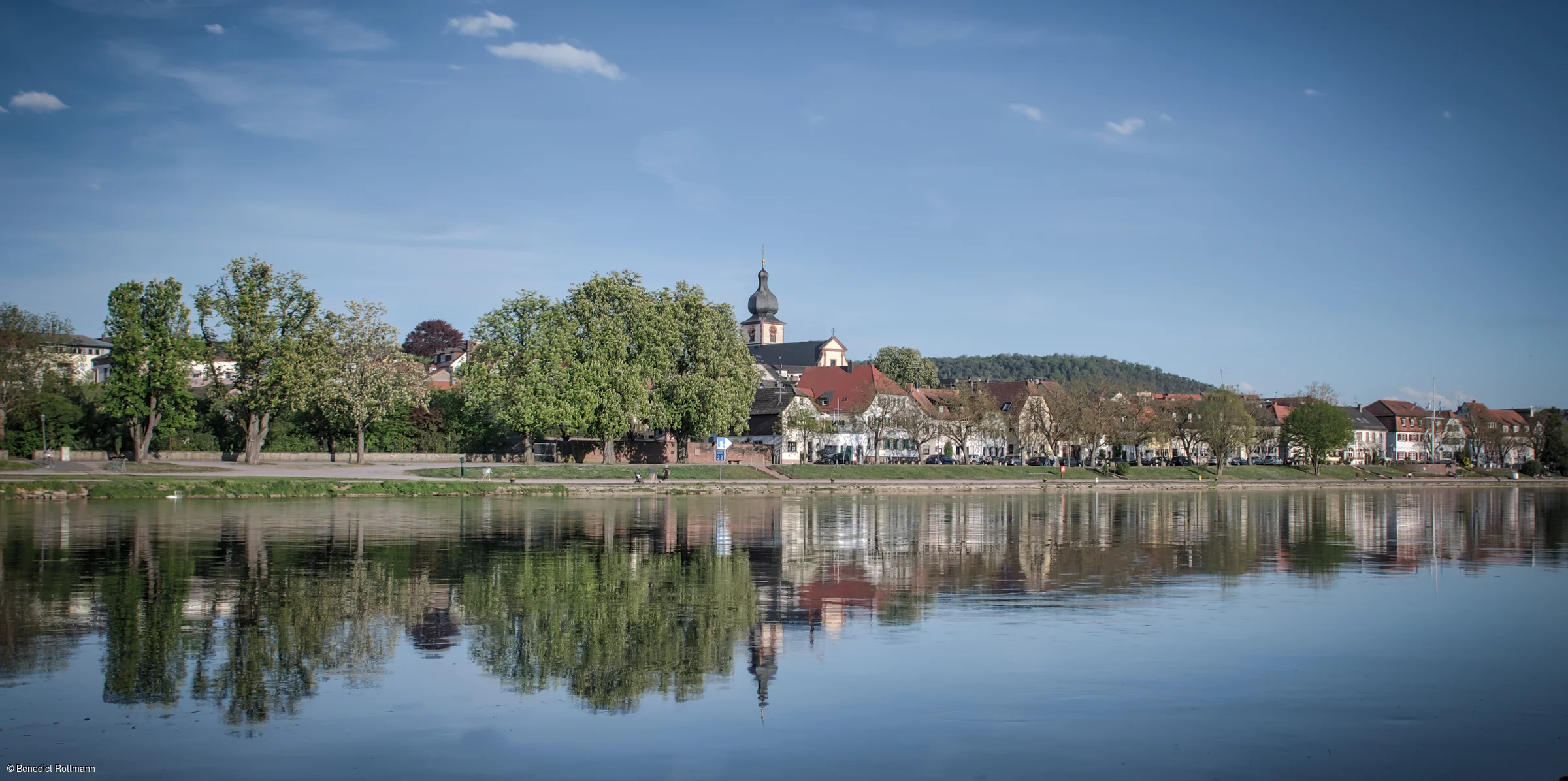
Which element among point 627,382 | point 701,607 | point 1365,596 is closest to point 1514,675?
point 1365,596

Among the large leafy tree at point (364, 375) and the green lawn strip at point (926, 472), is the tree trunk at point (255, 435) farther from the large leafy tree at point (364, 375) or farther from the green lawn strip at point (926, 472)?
the green lawn strip at point (926, 472)

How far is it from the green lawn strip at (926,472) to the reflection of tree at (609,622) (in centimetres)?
4894

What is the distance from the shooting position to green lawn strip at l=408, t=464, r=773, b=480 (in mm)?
61150

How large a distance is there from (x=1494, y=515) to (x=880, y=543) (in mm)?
36513

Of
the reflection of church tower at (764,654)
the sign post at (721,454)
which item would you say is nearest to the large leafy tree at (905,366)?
the sign post at (721,454)

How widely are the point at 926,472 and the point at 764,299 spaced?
88.8 m

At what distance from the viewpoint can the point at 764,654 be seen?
15.0m

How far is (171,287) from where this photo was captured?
65125 mm

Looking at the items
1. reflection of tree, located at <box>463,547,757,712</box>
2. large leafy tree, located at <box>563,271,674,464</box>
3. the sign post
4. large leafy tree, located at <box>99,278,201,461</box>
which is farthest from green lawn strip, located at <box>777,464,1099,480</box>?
reflection of tree, located at <box>463,547,757,712</box>

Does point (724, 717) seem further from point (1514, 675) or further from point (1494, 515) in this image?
point (1494, 515)

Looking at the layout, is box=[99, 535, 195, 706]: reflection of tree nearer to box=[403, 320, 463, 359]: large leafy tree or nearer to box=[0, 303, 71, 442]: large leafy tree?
box=[0, 303, 71, 442]: large leafy tree

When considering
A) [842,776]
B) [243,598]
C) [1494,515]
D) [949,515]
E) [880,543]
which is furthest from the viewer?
[1494,515]

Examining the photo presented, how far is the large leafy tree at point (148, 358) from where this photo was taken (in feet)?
208

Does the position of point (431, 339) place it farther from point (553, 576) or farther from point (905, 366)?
point (553, 576)
